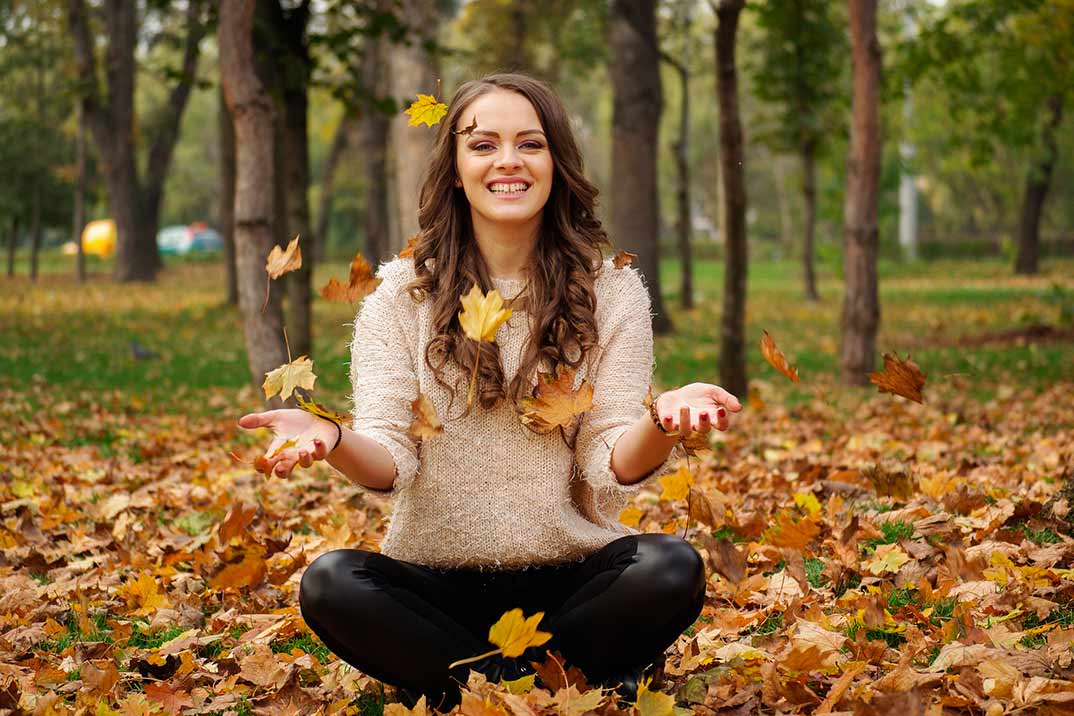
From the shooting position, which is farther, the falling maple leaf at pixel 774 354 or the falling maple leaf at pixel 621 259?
the falling maple leaf at pixel 621 259

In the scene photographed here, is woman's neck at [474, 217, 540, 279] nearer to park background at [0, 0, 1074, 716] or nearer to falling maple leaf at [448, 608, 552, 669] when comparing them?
park background at [0, 0, 1074, 716]

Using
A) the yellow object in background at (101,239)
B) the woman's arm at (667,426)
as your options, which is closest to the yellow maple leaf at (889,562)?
the woman's arm at (667,426)

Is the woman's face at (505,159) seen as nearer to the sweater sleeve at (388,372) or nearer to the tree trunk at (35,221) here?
the sweater sleeve at (388,372)

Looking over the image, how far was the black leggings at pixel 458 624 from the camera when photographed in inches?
103

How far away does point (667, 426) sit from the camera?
2.47 m

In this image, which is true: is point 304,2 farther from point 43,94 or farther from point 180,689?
point 43,94

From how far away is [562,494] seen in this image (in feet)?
9.58

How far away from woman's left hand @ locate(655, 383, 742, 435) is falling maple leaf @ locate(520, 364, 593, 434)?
224mm

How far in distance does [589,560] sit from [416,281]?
80 centimetres

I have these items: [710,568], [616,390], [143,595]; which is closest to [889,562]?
[710,568]

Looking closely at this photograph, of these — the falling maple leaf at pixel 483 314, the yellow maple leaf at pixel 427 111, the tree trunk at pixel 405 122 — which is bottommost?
the falling maple leaf at pixel 483 314

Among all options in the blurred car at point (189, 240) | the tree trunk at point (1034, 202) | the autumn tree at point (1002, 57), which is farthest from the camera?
the blurred car at point (189, 240)

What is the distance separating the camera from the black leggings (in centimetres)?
262

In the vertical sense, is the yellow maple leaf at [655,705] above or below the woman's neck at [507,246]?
below
